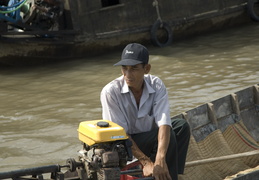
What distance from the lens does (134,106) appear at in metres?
4.18

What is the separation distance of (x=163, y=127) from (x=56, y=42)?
8.81 meters

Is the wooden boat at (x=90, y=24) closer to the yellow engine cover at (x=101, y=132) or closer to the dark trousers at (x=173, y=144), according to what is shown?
the dark trousers at (x=173, y=144)

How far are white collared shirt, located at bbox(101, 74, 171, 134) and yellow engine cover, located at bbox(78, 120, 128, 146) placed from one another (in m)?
0.39

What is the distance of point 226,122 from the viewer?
21.4 feet

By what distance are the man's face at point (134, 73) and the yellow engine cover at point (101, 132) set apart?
492 mm

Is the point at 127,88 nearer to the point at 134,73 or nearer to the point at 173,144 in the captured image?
the point at 134,73

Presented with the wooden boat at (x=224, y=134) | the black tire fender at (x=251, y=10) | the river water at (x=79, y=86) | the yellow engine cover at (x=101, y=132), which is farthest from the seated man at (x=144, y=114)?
the black tire fender at (x=251, y=10)

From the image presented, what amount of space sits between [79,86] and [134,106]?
6.67m

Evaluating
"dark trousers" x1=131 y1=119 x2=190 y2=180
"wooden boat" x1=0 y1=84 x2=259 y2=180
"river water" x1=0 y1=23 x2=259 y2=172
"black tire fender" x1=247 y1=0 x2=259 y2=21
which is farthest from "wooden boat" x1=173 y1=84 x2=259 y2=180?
"black tire fender" x1=247 y1=0 x2=259 y2=21

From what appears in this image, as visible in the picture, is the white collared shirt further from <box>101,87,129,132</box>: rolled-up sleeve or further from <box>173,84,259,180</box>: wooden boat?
<box>173,84,259,180</box>: wooden boat

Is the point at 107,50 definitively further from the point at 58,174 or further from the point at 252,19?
the point at 58,174

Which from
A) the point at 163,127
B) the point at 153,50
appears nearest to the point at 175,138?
the point at 163,127

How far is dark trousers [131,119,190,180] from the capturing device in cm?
408

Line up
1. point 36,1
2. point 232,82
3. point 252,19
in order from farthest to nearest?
point 252,19 < point 36,1 < point 232,82
